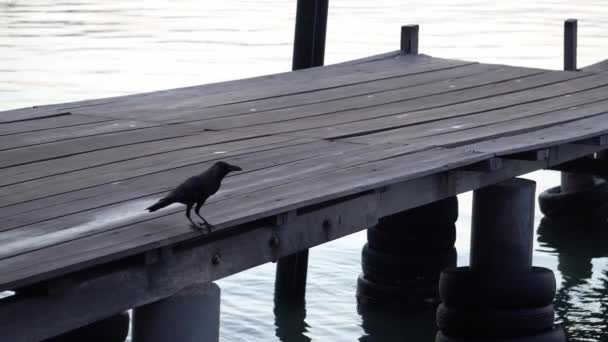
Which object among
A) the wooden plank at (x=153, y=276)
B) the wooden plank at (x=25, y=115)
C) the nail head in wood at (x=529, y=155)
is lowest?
the wooden plank at (x=153, y=276)

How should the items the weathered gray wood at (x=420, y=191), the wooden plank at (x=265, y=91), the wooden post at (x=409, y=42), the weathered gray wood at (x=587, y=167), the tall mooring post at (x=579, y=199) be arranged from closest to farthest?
1. the weathered gray wood at (x=420, y=191)
2. the wooden plank at (x=265, y=91)
3. the weathered gray wood at (x=587, y=167)
4. the wooden post at (x=409, y=42)
5. the tall mooring post at (x=579, y=199)

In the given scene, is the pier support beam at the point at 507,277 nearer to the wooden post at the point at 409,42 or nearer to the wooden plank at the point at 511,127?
the wooden plank at the point at 511,127

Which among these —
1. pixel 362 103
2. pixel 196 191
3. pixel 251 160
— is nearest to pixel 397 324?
pixel 362 103

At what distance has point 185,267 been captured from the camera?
18.8 feet

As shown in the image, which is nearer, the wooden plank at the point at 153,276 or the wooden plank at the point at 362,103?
the wooden plank at the point at 153,276

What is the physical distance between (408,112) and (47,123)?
2605mm

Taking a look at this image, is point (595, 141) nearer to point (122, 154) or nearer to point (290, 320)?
point (290, 320)

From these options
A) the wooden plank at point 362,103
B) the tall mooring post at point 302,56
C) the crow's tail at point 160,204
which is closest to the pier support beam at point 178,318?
the crow's tail at point 160,204

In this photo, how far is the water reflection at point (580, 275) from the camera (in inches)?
420

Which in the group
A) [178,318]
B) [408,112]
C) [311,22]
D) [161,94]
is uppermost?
[311,22]

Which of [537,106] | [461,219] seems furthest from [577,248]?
[537,106]

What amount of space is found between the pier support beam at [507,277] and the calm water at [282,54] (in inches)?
74.0

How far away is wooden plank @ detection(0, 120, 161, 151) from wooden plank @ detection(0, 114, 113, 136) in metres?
0.10

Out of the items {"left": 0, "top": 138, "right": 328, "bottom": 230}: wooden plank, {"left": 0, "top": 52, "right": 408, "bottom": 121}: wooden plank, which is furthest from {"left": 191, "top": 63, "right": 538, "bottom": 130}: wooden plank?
{"left": 0, "top": 52, "right": 408, "bottom": 121}: wooden plank
